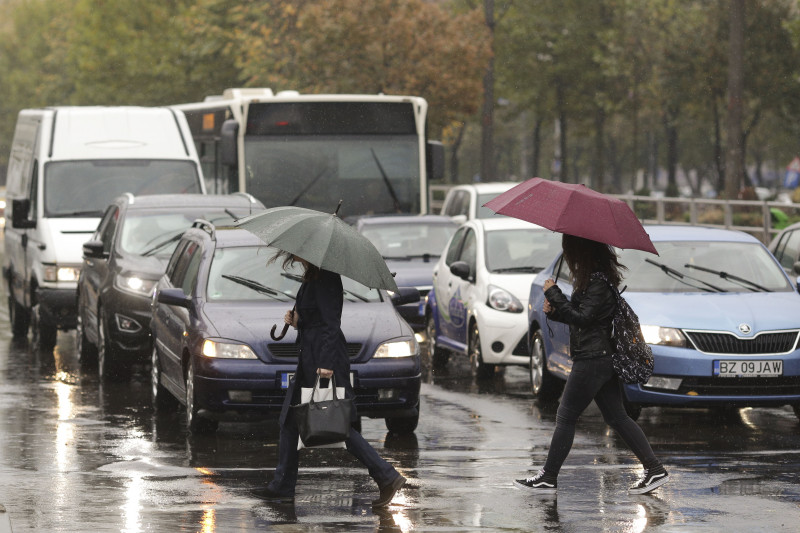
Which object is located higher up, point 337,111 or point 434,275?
point 337,111

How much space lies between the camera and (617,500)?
842 centimetres

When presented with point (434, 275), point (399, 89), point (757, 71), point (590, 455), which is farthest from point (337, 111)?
point (757, 71)

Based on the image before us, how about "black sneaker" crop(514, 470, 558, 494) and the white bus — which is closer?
"black sneaker" crop(514, 470, 558, 494)

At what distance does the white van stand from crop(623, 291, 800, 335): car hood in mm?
7525

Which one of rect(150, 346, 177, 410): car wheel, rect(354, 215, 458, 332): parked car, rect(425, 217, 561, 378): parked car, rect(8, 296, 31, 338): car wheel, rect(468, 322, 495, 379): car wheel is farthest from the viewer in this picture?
rect(8, 296, 31, 338): car wheel

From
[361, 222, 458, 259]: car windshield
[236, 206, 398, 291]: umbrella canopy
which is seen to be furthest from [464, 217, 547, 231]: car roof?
[236, 206, 398, 291]: umbrella canopy

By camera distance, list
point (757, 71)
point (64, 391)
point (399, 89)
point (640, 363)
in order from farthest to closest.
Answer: point (757, 71)
point (399, 89)
point (64, 391)
point (640, 363)

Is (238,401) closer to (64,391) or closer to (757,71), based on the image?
(64,391)

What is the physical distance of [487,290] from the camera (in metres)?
14.7

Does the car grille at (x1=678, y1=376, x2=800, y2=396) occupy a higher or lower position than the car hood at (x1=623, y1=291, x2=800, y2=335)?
lower

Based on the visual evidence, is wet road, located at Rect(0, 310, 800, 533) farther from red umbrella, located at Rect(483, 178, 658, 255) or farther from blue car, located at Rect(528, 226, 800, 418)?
red umbrella, located at Rect(483, 178, 658, 255)

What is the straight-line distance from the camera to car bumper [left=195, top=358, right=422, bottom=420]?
1024 cm

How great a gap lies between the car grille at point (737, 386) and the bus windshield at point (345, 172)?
32.9 feet

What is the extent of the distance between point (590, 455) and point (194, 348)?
8.88 feet
